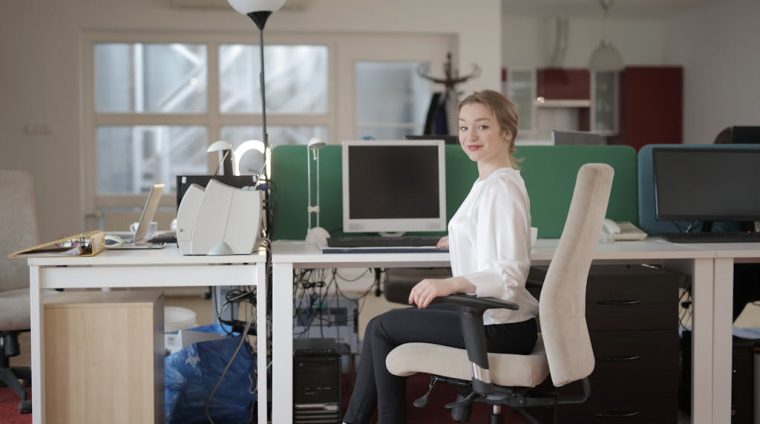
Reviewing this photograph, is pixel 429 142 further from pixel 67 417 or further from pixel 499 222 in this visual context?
pixel 67 417

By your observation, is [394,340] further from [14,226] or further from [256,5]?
[14,226]

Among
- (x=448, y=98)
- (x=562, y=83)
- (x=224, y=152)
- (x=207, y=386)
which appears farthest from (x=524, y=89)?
(x=207, y=386)

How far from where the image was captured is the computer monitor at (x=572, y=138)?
3428mm

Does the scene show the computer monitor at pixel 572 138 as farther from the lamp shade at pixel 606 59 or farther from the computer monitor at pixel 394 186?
the lamp shade at pixel 606 59

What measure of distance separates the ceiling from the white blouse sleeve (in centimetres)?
574

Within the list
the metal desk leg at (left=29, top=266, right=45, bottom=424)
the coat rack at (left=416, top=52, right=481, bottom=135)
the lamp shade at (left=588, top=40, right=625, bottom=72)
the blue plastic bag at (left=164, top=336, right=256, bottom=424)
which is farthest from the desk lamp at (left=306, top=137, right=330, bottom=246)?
the lamp shade at (left=588, top=40, right=625, bottom=72)

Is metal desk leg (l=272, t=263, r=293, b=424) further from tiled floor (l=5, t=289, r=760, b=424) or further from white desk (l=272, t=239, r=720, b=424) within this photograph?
tiled floor (l=5, t=289, r=760, b=424)

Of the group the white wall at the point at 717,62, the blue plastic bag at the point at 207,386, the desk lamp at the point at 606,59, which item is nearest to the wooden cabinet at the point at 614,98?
the white wall at the point at 717,62

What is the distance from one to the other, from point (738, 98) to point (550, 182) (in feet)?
16.2

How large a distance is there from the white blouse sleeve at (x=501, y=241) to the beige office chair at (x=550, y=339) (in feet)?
0.28

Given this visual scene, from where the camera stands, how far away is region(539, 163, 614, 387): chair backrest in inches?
77.4

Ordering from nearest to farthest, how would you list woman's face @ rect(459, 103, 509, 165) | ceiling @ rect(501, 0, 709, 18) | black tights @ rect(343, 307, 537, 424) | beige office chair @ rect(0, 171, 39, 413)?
black tights @ rect(343, 307, 537, 424) < woman's face @ rect(459, 103, 509, 165) < beige office chair @ rect(0, 171, 39, 413) < ceiling @ rect(501, 0, 709, 18)

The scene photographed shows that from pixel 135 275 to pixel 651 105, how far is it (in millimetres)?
6895

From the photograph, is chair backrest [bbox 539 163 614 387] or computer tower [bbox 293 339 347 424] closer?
chair backrest [bbox 539 163 614 387]
